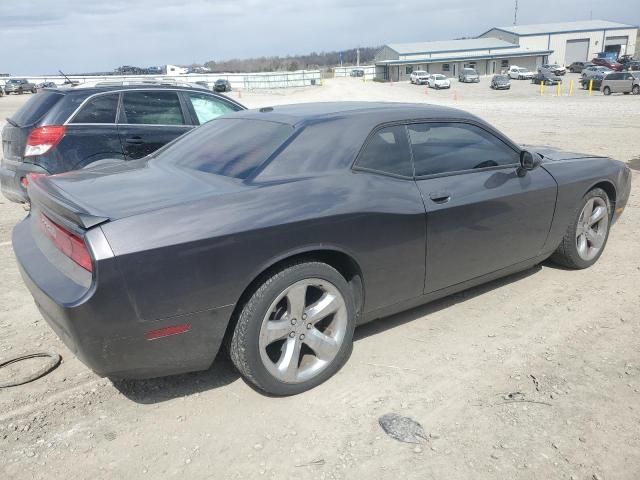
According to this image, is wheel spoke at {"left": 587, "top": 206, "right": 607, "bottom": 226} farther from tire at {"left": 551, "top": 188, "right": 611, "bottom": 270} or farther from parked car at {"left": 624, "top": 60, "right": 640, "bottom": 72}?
parked car at {"left": 624, "top": 60, "right": 640, "bottom": 72}

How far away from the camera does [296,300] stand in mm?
2938

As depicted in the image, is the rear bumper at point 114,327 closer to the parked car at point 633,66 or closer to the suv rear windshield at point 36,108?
the suv rear windshield at point 36,108

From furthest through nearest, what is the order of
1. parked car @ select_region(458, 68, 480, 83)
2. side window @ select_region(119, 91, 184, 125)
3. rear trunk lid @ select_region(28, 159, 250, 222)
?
parked car @ select_region(458, 68, 480, 83), side window @ select_region(119, 91, 184, 125), rear trunk lid @ select_region(28, 159, 250, 222)

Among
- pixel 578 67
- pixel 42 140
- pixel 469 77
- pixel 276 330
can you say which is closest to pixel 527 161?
pixel 276 330

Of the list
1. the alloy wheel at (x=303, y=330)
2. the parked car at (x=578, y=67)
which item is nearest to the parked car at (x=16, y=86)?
the alloy wheel at (x=303, y=330)

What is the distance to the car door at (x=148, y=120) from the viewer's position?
6250 millimetres

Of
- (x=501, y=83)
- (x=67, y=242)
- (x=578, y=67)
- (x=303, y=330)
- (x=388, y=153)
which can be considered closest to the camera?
(x=67, y=242)

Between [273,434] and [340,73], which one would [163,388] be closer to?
[273,434]

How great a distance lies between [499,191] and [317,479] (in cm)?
241

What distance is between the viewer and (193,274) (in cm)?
257

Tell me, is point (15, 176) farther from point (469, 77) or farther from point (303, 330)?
point (469, 77)

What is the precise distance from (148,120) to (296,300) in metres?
4.41

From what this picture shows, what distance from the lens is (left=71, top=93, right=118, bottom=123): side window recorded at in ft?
19.4

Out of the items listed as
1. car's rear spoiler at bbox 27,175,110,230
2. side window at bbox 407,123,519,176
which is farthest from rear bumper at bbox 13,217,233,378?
side window at bbox 407,123,519,176
